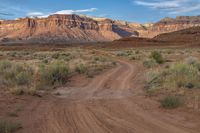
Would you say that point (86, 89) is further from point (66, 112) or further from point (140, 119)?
point (140, 119)

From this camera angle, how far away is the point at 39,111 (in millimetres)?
10266

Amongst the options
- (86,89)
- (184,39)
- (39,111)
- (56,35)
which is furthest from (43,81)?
(56,35)

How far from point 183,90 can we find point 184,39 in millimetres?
93273

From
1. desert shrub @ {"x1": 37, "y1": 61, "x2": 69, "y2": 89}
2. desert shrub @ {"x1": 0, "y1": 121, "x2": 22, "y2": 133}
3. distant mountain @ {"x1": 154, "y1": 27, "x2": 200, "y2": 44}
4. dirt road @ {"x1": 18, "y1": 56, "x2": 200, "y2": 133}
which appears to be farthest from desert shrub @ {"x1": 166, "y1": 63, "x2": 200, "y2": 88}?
distant mountain @ {"x1": 154, "y1": 27, "x2": 200, "y2": 44}

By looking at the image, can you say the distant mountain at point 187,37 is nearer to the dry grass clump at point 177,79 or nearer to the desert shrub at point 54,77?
the dry grass clump at point 177,79

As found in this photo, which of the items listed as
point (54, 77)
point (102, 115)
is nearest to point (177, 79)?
point (54, 77)

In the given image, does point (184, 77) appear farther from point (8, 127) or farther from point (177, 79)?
point (8, 127)

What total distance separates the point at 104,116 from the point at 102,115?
0.47ft

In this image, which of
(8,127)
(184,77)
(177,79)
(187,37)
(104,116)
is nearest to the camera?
(8,127)

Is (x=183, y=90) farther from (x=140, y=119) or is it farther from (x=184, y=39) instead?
(x=184, y=39)

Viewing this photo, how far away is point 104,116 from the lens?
9.46 metres

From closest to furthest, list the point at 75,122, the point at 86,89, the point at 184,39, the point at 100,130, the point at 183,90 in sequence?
1. the point at 100,130
2. the point at 75,122
3. the point at 183,90
4. the point at 86,89
5. the point at 184,39

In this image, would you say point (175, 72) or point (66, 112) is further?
point (175, 72)

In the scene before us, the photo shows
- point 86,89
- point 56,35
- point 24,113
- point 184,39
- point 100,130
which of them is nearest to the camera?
point 100,130
